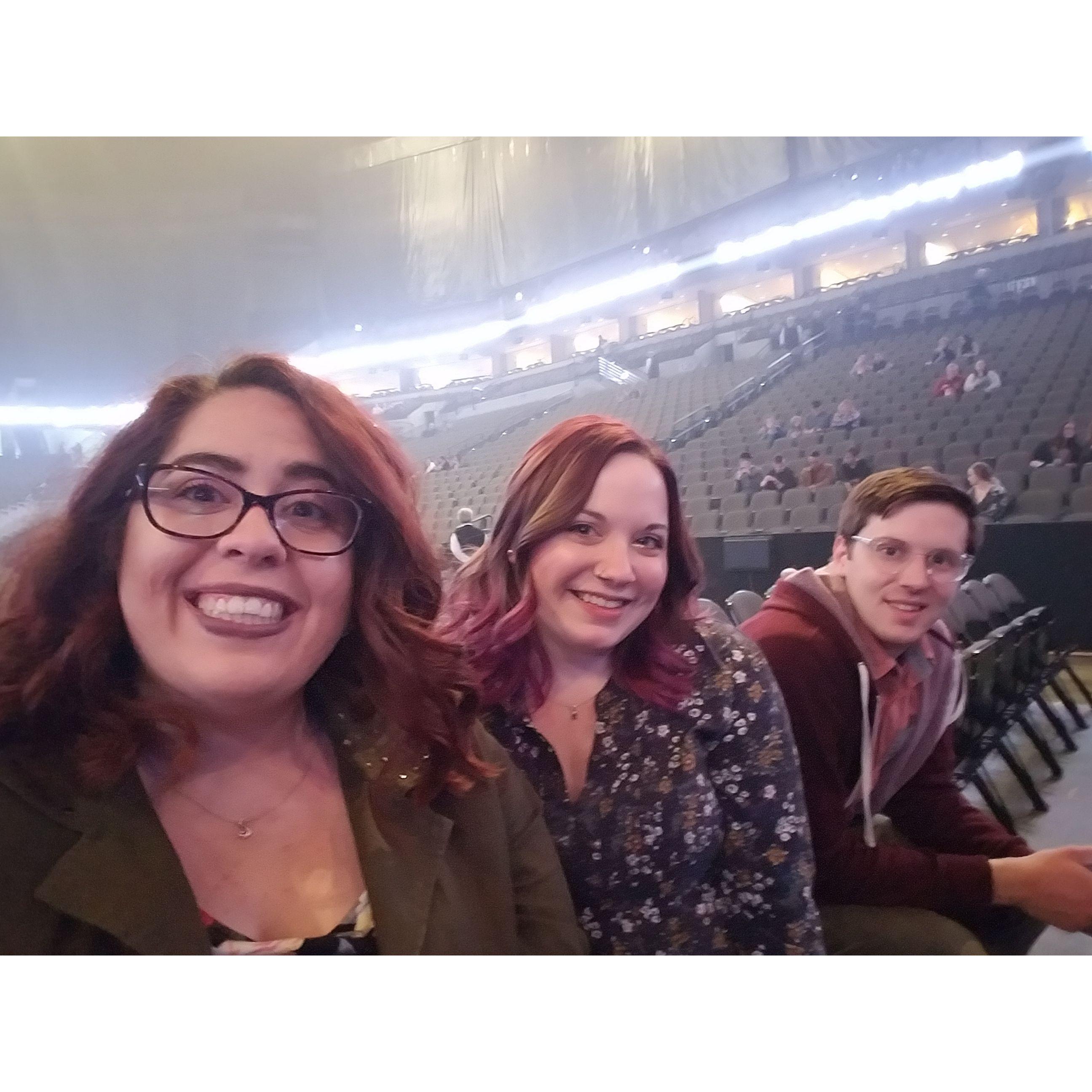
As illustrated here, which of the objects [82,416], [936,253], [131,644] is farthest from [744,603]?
[82,416]

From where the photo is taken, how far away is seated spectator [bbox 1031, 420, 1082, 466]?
4.75 feet

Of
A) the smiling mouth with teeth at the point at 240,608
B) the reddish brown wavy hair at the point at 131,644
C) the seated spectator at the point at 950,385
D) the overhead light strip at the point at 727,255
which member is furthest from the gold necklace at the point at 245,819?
the seated spectator at the point at 950,385

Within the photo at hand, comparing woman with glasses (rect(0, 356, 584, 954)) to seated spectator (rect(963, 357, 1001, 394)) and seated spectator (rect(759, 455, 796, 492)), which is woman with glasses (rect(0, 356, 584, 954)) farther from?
seated spectator (rect(963, 357, 1001, 394))

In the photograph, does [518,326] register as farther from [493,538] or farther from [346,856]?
[346,856]

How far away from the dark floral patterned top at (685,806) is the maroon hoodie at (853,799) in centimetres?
3

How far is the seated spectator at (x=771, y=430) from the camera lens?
4.74ft

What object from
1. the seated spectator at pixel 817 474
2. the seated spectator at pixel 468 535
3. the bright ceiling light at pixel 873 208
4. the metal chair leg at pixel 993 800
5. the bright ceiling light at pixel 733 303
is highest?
the bright ceiling light at pixel 873 208

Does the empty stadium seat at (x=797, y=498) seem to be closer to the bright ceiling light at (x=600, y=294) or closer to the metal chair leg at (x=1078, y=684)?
the bright ceiling light at (x=600, y=294)

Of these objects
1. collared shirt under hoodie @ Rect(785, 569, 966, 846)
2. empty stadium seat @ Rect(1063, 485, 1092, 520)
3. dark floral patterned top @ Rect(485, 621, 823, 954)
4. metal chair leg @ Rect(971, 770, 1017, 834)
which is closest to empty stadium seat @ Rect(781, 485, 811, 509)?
collared shirt under hoodie @ Rect(785, 569, 966, 846)

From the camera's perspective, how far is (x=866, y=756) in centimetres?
145

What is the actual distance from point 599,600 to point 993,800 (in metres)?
0.76

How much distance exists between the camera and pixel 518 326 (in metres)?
1.50
